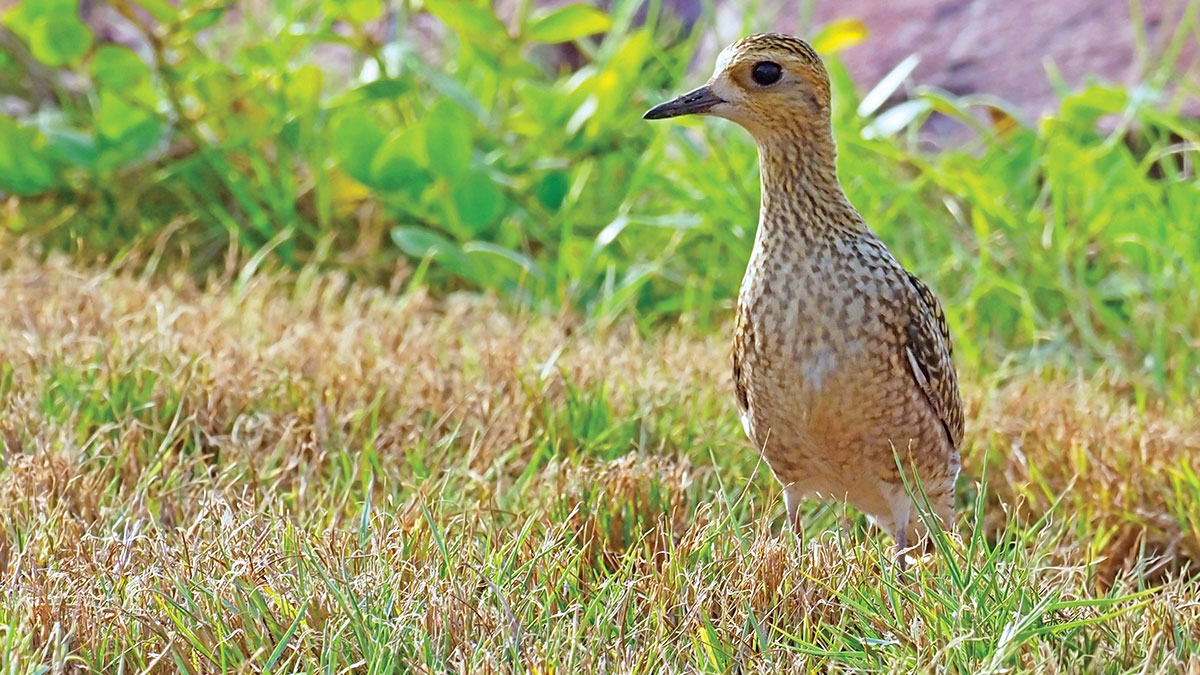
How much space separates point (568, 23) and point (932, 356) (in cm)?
250

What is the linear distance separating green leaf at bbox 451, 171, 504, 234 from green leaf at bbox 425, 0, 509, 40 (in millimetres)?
500

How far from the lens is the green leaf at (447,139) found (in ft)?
17.0

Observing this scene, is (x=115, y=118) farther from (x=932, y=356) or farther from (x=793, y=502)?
(x=932, y=356)

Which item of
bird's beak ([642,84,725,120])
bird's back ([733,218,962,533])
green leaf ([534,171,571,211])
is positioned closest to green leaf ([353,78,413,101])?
green leaf ([534,171,571,211])

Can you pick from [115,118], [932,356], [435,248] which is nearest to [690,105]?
[932,356]

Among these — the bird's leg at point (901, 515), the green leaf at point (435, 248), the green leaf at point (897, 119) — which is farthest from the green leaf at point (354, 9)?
the bird's leg at point (901, 515)

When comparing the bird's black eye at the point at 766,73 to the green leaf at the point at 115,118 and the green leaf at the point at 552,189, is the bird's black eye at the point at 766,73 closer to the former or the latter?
the green leaf at the point at 552,189

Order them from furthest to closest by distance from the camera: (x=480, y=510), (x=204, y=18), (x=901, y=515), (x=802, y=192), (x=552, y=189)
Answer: (x=552, y=189), (x=204, y=18), (x=901, y=515), (x=802, y=192), (x=480, y=510)

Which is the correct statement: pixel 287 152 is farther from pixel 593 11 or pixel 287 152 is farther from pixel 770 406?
pixel 770 406

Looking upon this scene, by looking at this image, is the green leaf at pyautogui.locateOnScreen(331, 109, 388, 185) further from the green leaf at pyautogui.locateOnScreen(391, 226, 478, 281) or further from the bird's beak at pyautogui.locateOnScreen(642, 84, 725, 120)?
the bird's beak at pyautogui.locateOnScreen(642, 84, 725, 120)

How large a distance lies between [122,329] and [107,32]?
3.69 metres

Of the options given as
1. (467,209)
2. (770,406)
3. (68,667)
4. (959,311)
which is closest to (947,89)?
(959,311)

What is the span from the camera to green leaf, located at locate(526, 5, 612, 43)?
5.30 metres

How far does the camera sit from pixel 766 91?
3258 mm
